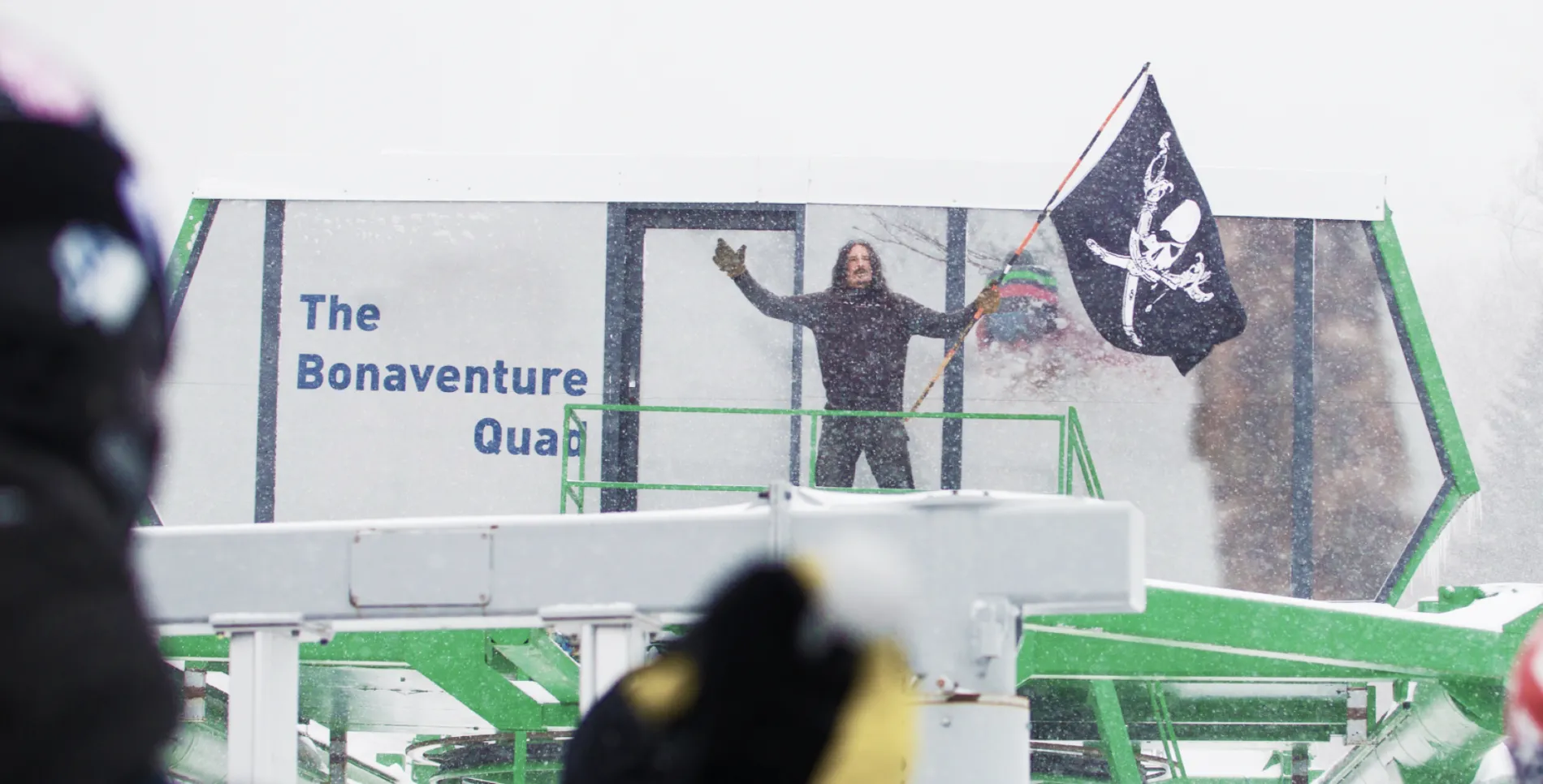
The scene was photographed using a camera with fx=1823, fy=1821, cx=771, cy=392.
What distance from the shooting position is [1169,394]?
378 inches

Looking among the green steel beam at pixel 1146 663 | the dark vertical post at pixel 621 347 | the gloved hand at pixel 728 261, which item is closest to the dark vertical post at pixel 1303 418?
the green steel beam at pixel 1146 663

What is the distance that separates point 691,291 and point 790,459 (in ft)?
3.47

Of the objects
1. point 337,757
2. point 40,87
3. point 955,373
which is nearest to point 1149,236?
point 955,373

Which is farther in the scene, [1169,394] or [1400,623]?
[1169,394]

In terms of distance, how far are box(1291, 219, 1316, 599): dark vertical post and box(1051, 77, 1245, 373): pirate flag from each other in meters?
0.53

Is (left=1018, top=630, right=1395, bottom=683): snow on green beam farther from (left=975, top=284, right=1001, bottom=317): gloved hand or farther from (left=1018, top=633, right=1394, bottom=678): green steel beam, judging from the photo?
(left=975, top=284, right=1001, bottom=317): gloved hand

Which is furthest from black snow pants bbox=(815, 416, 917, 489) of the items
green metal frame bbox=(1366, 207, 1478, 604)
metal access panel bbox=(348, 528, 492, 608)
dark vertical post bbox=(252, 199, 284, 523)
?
metal access panel bbox=(348, 528, 492, 608)

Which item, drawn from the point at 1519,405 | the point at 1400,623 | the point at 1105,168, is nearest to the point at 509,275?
the point at 1105,168

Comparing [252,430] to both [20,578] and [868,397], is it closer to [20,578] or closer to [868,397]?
[868,397]

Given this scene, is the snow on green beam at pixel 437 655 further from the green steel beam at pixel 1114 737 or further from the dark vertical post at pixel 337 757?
the dark vertical post at pixel 337 757

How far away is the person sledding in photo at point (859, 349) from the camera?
9.58 m

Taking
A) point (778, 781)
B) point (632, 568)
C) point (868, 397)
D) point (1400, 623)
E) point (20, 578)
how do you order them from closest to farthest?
point (20, 578) → point (778, 781) → point (632, 568) → point (1400, 623) → point (868, 397)

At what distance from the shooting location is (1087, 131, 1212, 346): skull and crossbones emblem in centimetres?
909

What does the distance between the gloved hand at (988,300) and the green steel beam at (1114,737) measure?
214 cm
